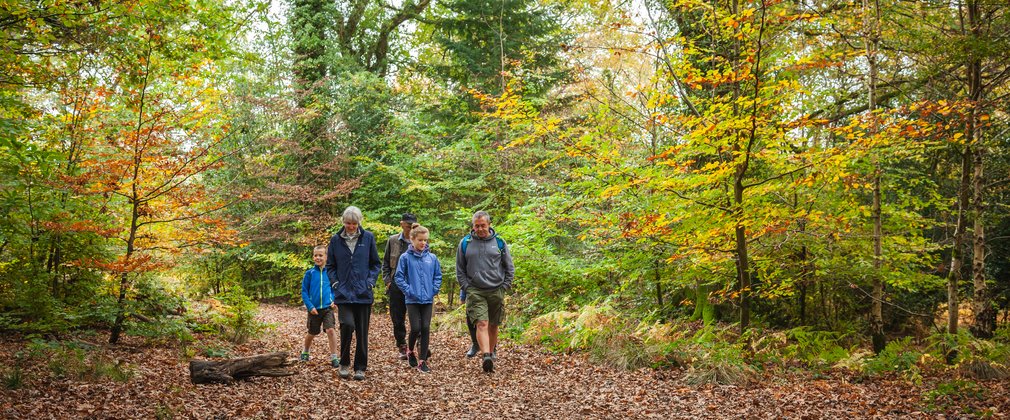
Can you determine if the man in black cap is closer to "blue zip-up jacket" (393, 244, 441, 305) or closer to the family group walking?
the family group walking

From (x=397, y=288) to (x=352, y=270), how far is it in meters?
1.44

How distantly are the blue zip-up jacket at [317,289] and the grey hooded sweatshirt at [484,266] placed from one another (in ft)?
5.89

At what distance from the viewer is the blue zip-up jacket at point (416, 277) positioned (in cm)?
722

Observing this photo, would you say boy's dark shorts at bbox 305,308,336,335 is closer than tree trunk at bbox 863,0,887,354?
No

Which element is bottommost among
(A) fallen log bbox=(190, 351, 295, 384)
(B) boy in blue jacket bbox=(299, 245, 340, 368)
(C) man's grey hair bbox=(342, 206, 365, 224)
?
(A) fallen log bbox=(190, 351, 295, 384)

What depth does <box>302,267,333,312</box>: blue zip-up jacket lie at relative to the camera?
777 cm

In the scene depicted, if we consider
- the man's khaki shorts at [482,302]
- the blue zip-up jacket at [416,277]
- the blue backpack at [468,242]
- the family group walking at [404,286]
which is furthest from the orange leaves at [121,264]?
the man's khaki shorts at [482,302]

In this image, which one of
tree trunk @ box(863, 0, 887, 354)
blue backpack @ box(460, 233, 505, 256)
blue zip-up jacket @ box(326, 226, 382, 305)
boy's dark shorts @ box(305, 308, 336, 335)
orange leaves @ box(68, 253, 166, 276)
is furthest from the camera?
boy's dark shorts @ box(305, 308, 336, 335)

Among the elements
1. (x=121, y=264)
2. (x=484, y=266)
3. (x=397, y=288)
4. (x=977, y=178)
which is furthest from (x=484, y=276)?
(x=977, y=178)

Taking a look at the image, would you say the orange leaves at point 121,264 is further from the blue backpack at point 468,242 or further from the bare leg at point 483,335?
the bare leg at point 483,335

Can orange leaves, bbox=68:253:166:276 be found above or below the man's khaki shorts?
above

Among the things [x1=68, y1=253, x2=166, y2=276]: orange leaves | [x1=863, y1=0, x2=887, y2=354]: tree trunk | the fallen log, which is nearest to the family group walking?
the fallen log

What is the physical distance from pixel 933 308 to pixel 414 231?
32.6 ft

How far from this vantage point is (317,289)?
7.82m
